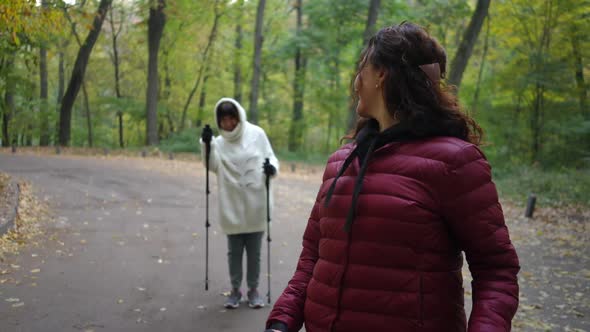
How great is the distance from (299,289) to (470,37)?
13653 millimetres

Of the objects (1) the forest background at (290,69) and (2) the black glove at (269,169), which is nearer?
(2) the black glove at (269,169)

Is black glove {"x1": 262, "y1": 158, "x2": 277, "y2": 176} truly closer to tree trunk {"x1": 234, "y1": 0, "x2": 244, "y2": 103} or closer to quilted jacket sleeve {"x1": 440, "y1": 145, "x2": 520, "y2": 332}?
quilted jacket sleeve {"x1": 440, "y1": 145, "x2": 520, "y2": 332}

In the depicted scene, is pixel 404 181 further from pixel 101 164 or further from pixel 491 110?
pixel 491 110

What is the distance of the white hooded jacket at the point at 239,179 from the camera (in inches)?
217

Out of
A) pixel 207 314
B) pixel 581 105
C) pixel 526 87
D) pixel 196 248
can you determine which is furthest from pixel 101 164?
pixel 581 105

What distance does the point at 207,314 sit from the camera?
535cm

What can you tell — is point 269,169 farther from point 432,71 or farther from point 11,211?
point 11,211

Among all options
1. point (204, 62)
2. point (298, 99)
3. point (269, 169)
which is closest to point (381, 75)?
point (269, 169)

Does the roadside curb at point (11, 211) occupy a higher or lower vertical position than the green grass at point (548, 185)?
higher

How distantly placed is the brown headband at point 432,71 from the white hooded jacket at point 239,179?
3810 mm

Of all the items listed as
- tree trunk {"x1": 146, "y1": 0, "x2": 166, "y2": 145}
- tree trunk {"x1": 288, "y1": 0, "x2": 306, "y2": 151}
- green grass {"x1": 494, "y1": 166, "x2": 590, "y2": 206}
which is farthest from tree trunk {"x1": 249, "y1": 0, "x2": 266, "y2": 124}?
green grass {"x1": 494, "y1": 166, "x2": 590, "y2": 206}

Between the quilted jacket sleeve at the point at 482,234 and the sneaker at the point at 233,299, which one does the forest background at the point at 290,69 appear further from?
the quilted jacket sleeve at the point at 482,234

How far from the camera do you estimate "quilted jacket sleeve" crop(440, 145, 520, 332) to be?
1.70 m

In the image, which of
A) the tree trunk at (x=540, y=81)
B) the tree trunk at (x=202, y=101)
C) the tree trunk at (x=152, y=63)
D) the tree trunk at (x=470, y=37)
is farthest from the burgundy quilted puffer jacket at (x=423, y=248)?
the tree trunk at (x=202, y=101)
